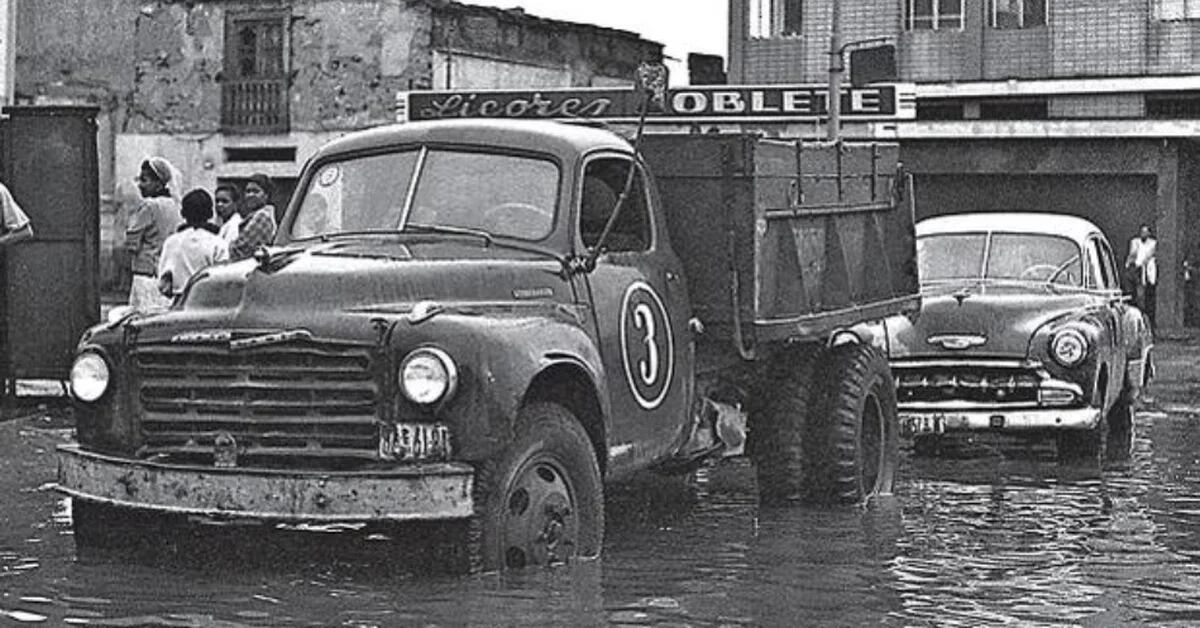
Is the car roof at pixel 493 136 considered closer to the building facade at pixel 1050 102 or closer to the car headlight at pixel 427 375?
the car headlight at pixel 427 375

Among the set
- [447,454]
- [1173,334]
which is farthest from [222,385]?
[1173,334]

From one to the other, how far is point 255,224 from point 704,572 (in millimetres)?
5101

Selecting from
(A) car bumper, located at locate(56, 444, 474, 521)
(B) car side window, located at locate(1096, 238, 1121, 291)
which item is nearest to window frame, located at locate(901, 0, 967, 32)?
(B) car side window, located at locate(1096, 238, 1121, 291)

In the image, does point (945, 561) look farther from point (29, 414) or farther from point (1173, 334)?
point (1173, 334)

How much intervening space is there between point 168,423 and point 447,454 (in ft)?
3.71

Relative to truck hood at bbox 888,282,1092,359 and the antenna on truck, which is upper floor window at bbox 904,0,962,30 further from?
the antenna on truck

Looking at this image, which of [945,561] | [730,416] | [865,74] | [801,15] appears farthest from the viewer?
[801,15]

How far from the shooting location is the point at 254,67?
45562 mm

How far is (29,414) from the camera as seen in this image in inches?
615

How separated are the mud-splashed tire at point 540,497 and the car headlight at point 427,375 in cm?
34

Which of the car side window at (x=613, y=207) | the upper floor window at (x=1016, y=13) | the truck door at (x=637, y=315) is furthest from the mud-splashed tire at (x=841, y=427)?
the upper floor window at (x=1016, y=13)

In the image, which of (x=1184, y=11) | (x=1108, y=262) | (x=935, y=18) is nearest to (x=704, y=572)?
(x=1108, y=262)

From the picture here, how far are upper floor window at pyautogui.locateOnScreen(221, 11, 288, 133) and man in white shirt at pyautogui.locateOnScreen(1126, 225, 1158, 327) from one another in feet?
59.2

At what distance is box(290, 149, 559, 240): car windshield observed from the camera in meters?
9.55
